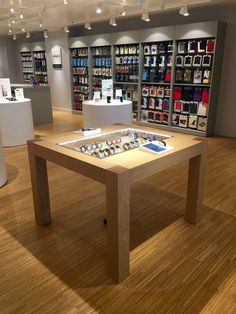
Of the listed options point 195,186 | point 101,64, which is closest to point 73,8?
point 101,64

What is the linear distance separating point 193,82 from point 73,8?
2960 mm

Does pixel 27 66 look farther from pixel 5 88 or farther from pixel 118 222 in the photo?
pixel 118 222

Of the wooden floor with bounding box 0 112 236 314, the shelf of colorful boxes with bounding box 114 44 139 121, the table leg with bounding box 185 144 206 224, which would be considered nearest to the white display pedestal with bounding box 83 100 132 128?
the wooden floor with bounding box 0 112 236 314

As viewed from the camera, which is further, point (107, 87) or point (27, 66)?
point (27, 66)

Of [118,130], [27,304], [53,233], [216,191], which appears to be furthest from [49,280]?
[216,191]

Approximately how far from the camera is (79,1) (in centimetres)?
497

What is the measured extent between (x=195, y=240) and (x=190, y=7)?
5079 mm

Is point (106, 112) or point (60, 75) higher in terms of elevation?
point (60, 75)

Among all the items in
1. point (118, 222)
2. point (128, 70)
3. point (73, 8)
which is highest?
point (73, 8)

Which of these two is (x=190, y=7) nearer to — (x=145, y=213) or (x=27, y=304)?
(x=145, y=213)

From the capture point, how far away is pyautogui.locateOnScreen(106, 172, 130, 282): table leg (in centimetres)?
172

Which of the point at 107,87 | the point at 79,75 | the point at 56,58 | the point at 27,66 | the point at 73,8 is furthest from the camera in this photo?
the point at 27,66

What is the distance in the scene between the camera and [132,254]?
2.20 meters

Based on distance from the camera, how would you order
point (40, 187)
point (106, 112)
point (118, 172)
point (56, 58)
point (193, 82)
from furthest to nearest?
point (56, 58) → point (193, 82) → point (106, 112) → point (40, 187) → point (118, 172)
